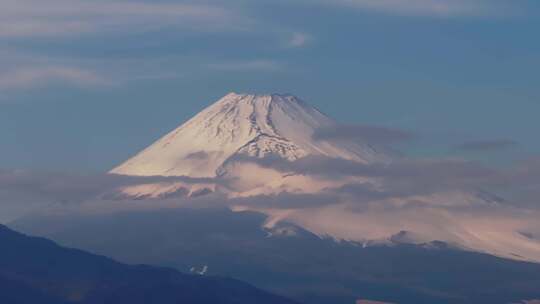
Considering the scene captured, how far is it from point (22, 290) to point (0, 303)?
946 cm

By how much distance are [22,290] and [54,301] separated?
411 cm

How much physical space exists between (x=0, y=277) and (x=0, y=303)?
446 inches

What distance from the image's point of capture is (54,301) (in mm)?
199500

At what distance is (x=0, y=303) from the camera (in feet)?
618

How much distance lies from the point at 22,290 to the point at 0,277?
139 inches

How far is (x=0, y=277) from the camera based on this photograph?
200 m

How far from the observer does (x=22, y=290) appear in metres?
198

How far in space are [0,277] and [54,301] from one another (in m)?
6.89
